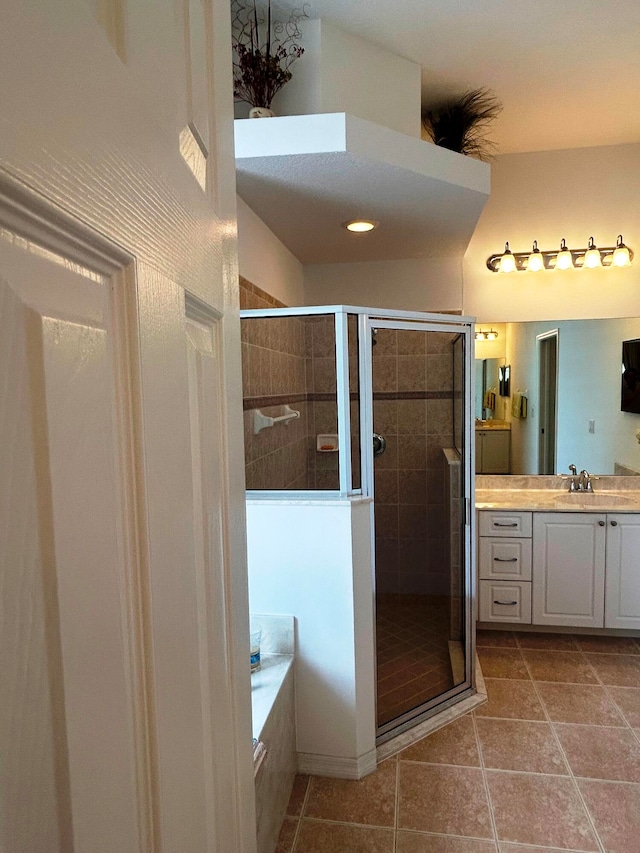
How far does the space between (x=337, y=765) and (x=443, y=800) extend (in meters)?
0.40

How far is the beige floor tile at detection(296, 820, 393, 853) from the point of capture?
1744mm

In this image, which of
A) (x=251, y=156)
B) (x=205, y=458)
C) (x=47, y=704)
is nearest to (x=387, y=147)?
(x=251, y=156)

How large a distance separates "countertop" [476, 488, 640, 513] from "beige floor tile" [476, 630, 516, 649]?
0.78 metres

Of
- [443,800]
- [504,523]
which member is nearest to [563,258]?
[504,523]

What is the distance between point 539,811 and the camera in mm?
1867

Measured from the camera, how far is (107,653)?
1.21 ft

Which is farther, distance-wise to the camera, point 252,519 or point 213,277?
point 252,519

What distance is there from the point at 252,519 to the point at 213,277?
154 cm

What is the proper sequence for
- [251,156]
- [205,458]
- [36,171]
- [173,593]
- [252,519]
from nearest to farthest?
[36,171]
[173,593]
[205,458]
[251,156]
[252,519]

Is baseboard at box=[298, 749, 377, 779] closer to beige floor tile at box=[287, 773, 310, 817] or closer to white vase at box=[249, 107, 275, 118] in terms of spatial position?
beige floor tile at box=[287, 773, 310, 817]

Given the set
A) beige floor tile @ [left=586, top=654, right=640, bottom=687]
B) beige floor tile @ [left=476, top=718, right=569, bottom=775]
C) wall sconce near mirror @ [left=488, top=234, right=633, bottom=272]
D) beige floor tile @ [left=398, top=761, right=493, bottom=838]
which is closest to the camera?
beige floor tile @ [left=398, top=761, right=493, bottom=838]

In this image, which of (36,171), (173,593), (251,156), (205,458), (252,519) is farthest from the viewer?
(252,519)

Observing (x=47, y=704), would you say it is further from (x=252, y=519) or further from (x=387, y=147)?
(x=387, y=147)

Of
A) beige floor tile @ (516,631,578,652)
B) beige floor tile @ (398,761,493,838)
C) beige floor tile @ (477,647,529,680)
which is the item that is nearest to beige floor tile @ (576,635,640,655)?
beige floor tile @ (516,631,578,652)
